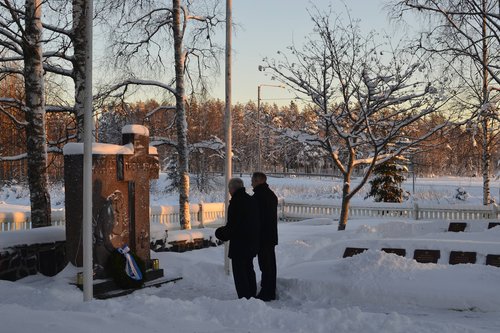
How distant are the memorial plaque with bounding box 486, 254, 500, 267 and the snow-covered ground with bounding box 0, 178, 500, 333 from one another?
153 millimetres

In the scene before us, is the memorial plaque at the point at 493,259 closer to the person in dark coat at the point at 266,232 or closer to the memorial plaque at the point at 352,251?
the memorial plaque at the point at 352,251

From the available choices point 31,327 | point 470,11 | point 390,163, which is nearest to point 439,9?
point 470,11

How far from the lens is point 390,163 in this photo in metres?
29.0

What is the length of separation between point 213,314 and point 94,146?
13.1ft

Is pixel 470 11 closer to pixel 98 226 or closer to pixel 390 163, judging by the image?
pixel 98 226

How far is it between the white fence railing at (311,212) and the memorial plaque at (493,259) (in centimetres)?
832

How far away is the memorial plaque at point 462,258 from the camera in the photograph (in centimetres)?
1015

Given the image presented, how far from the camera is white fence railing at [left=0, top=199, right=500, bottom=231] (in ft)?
42.7

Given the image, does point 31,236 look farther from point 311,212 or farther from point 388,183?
point 388,183

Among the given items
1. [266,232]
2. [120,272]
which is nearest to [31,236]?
[120,272]

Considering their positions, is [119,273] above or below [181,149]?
→ below

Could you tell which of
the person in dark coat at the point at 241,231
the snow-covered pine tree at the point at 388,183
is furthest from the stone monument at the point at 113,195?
the snow-covered pine tree at the point at 388,183

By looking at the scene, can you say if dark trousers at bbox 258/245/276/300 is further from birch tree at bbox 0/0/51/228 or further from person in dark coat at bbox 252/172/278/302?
birch tree at bbox 0/0/51/228

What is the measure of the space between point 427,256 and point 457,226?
4455mm
